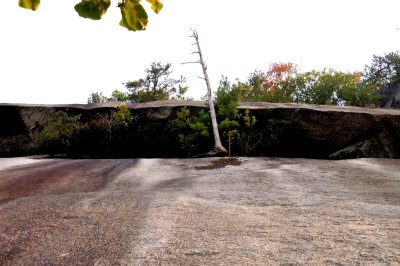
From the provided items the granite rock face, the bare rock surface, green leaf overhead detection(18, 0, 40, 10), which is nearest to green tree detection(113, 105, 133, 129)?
the granite rock face

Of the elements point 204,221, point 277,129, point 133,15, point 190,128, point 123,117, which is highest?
point 133,15

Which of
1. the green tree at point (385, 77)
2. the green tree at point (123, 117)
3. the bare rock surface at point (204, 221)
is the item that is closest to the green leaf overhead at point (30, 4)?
the bare rock surface at point (204, 221)

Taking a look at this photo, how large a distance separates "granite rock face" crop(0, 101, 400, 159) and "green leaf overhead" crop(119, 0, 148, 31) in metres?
11.8

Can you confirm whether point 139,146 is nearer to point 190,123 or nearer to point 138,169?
point 190,123

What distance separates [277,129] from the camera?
12.9 metres

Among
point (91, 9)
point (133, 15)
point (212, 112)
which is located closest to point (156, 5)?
point (133, 15)

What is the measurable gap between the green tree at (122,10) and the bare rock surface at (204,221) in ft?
6.70

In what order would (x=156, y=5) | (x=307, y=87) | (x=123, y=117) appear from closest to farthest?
(x=156, y=5), (x=123, y=117), (x=307, y=87)

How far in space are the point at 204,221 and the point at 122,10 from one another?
9.53 ft

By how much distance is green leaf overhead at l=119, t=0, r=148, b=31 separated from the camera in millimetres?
1092

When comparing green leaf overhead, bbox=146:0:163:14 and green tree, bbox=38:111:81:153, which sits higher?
green leaf overhead, bbox=146:0:163:14

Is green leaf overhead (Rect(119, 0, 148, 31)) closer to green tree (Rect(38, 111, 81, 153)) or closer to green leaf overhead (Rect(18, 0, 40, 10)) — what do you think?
green leaf overhead (Rect(18, 0, 40, 10))

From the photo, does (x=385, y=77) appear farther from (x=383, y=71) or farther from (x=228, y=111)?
(x=228, y=111)

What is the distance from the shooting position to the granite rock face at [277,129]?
40.2ft
